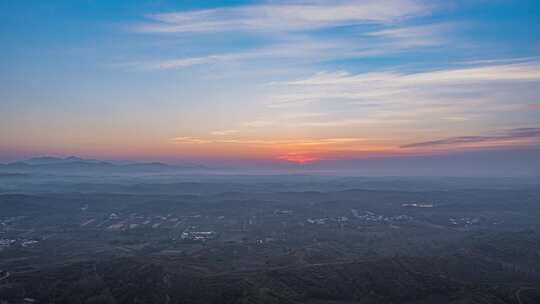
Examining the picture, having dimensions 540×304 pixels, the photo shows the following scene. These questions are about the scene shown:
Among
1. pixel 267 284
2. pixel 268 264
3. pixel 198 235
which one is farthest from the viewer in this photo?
pixel 198 235

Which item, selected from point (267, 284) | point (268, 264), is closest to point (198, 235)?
point (268, 264)

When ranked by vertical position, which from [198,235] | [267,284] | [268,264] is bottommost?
[198,235]

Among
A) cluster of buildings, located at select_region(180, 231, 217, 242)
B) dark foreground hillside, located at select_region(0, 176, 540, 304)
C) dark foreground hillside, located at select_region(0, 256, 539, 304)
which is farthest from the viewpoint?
cluster of buildings, located at select_region(180, 231, 217, 242)

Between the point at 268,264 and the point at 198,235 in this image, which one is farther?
the point at 198,235

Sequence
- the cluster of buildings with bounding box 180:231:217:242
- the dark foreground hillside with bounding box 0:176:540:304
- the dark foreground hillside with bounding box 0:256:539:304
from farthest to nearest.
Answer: the cluster of buildings with bounding box 180:231:217:242 → the dark foreground hillside with bounding box 0:176:540:304 → the dark foreground hillside with bounding box 0:256:539:304

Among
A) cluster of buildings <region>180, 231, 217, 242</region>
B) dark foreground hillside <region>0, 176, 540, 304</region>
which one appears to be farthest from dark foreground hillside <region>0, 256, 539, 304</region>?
cluster of buildings <region>180, 231, 217, 242</region>

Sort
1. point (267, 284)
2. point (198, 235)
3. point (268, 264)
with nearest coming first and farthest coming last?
point (267, 284) < point (268, 264) < point (198, 235)

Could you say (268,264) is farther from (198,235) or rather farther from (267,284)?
(198,235)

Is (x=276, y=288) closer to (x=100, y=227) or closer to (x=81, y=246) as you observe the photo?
(x=81, y=246)

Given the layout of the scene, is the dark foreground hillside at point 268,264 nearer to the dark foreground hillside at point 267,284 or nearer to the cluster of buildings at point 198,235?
the dark foreground hillside at point 267,284

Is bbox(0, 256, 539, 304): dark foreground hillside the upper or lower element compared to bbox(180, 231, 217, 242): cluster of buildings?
upper

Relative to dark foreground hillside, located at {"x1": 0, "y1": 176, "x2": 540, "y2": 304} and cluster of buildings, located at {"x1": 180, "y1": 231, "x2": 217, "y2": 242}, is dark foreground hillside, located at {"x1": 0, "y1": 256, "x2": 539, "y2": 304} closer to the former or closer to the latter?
dark foreground hillside, located at {"x1": 0, "y1": 176, "x2": 540, "y2": 304}
